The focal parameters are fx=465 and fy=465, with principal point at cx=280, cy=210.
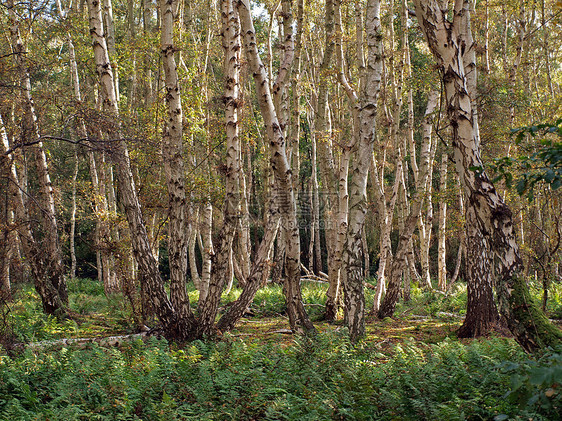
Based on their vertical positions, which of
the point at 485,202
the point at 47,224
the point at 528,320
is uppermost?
the point at 47,224

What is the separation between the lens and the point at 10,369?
5.63 metres

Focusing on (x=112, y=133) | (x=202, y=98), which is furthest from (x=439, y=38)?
(x=202, y=98)

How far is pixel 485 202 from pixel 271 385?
9.66 ft

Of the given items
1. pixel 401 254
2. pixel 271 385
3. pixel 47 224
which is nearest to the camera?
pixel 271 385

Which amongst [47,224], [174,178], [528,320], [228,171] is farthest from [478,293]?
[47,224]

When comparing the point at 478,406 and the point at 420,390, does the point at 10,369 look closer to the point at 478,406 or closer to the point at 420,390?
the point at 420,390

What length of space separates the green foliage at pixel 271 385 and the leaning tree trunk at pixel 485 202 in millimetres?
507

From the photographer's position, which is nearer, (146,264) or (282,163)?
(282,163)

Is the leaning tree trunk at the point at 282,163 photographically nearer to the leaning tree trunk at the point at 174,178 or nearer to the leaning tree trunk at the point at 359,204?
the leaning tree trunk at the point at 359,204

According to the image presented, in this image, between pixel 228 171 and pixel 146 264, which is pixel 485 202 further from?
pixel 146 264

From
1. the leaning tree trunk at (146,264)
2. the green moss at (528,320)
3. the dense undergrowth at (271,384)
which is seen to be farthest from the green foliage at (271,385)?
the leaning tree trunk at (146,264)

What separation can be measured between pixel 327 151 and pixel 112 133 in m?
5.87

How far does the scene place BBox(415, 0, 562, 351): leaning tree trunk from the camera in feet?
14.0

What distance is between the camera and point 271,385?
5.12 meters
